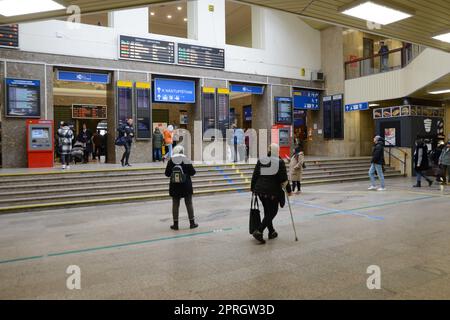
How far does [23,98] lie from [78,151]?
3.46 m

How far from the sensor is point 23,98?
11703mm

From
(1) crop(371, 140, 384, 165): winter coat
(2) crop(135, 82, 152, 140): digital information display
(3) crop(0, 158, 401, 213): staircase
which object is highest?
(2) crop(135, 82, 152, 140): digital information display

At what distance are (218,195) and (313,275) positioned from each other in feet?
21.6

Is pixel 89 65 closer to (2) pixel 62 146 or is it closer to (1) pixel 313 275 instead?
(2) pixel 62 146

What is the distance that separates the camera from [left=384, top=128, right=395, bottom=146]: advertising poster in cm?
1523

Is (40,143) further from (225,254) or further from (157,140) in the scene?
(225,254)

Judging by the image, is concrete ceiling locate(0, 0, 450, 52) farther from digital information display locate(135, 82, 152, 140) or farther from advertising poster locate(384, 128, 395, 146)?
advertising poster locate(384, 128, 395, 146)

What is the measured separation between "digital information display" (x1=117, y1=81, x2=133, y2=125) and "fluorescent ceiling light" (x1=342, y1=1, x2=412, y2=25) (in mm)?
9782

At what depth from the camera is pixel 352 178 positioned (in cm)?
1367

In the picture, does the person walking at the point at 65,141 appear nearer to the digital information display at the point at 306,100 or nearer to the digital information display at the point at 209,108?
the digital information display at the point at 209,108

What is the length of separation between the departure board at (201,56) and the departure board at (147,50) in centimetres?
41

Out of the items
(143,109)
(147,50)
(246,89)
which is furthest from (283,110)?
(147,50)

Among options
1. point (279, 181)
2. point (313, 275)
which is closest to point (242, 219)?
point (279, 181)

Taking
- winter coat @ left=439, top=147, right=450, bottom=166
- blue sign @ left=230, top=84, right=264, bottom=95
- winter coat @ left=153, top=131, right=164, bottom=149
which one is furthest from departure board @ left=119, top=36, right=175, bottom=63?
winter coat @ left=439, top=147, right=450, bottom=166
